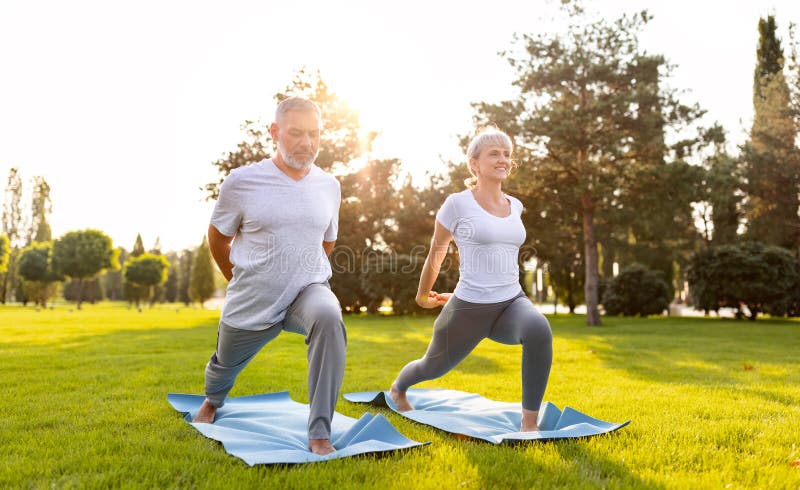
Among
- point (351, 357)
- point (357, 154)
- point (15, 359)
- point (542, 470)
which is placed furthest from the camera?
point (357, 154)

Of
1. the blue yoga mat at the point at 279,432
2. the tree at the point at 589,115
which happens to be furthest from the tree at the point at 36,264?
the blue yoga mat at the point at 279,432

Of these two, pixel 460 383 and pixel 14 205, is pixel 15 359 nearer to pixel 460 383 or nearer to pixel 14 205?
pixel 460 383

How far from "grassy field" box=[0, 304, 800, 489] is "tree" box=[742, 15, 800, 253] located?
59.3 feet

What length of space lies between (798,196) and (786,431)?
25.3 m

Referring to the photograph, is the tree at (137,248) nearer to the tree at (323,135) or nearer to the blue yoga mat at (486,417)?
the tree at (323,135)

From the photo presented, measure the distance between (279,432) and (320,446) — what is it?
2.23 ft

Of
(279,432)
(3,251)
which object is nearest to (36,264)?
(3,251)

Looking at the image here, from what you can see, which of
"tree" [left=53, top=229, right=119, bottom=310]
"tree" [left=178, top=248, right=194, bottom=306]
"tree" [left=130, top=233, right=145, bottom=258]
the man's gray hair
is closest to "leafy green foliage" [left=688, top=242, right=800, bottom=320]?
the man's gray hair

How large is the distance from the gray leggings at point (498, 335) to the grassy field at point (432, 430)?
422mm

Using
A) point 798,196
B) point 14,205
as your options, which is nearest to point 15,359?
point 798,196

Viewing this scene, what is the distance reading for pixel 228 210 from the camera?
146 inches

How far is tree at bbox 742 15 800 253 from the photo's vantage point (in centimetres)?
2333

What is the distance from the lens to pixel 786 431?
4133 mm

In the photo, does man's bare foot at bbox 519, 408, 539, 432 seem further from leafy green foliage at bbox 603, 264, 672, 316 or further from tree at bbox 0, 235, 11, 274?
tree at bbox 0, 235, 11, 274
